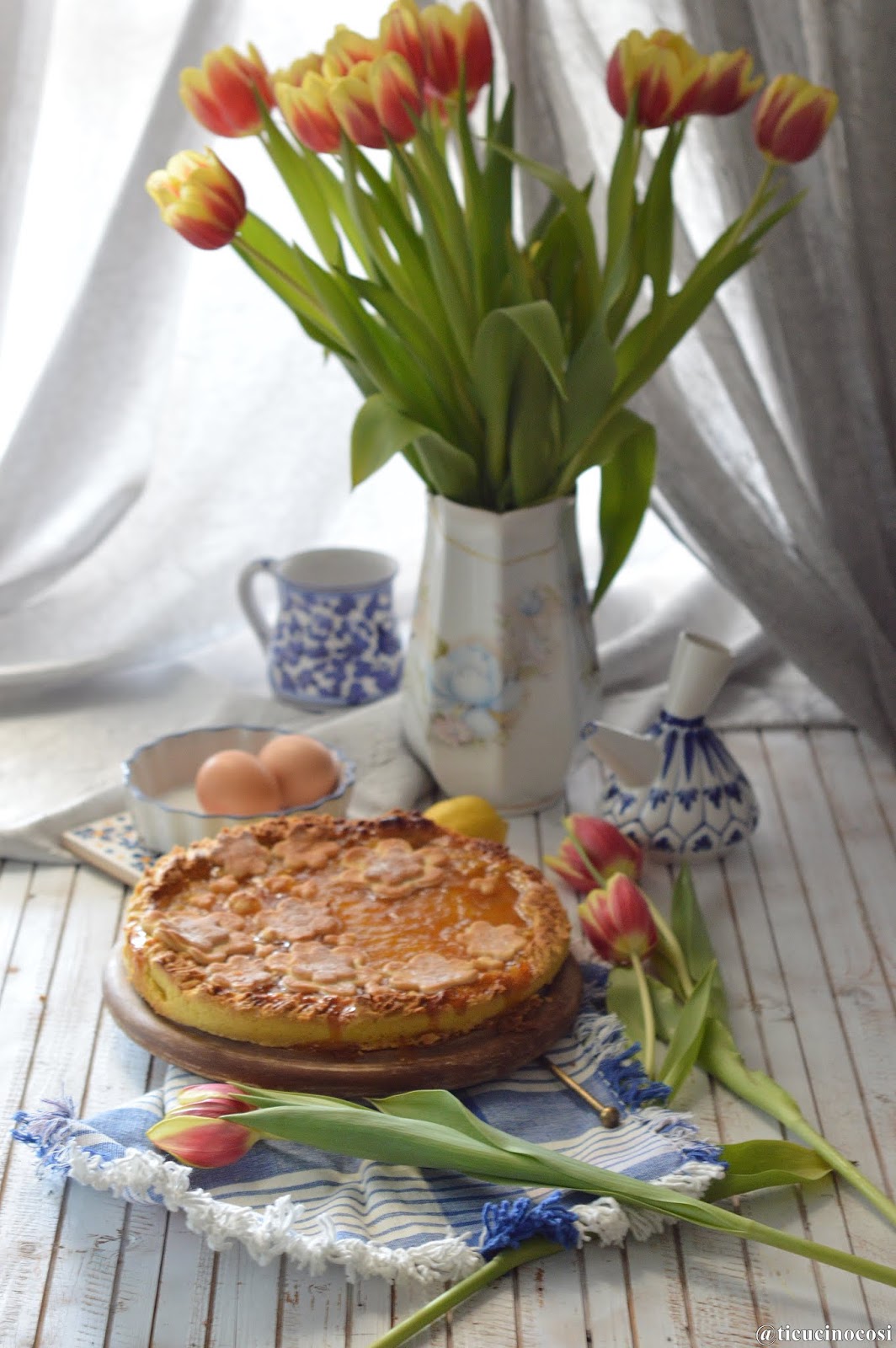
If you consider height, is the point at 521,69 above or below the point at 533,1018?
above

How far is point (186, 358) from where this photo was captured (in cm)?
157

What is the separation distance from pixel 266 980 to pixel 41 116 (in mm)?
936

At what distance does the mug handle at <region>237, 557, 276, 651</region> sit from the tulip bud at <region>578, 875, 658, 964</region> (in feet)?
1.96

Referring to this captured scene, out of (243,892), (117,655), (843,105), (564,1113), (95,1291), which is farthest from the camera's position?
(117,655)

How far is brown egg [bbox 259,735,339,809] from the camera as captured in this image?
4.00 feet

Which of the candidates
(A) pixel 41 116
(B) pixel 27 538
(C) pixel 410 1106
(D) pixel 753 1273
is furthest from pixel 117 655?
(D) pixel 753 1273

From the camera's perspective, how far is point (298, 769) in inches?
48.0

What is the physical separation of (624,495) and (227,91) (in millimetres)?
469

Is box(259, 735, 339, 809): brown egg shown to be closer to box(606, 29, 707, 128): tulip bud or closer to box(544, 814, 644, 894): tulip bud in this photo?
box(544, 814, 644, 894): tulip bud

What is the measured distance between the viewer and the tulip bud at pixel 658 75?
111 cm

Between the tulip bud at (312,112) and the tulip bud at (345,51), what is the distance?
0.01 metres

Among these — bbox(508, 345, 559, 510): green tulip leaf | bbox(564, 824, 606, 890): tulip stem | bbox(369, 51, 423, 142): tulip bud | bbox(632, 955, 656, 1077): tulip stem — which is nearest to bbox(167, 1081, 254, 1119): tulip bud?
bbox(632, 955, 656, 1077): tulip stem

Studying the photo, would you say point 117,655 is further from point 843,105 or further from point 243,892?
point 843,105

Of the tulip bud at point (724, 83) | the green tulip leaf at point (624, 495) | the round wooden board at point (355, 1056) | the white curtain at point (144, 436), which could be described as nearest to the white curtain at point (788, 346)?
the white curtain at point (144, 436)
